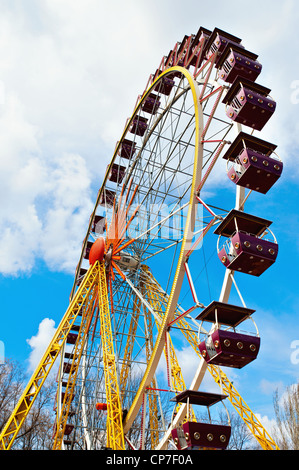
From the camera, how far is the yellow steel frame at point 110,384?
13.3 metres

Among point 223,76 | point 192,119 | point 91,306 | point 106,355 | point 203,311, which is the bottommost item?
point 203,311

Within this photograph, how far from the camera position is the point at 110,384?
48.7 feet

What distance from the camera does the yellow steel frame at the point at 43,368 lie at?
1405cm

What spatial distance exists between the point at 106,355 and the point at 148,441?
17995 mm

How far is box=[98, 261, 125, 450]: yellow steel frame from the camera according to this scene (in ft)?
43.8

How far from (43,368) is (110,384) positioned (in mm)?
2712

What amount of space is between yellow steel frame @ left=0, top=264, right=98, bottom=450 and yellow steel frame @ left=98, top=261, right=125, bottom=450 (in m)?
0.80

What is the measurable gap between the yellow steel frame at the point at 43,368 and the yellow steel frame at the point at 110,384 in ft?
2.63

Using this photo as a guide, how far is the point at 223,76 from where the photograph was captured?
1341 centimetres

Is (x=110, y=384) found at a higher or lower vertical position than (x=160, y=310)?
lower

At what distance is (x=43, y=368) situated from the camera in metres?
15.7
